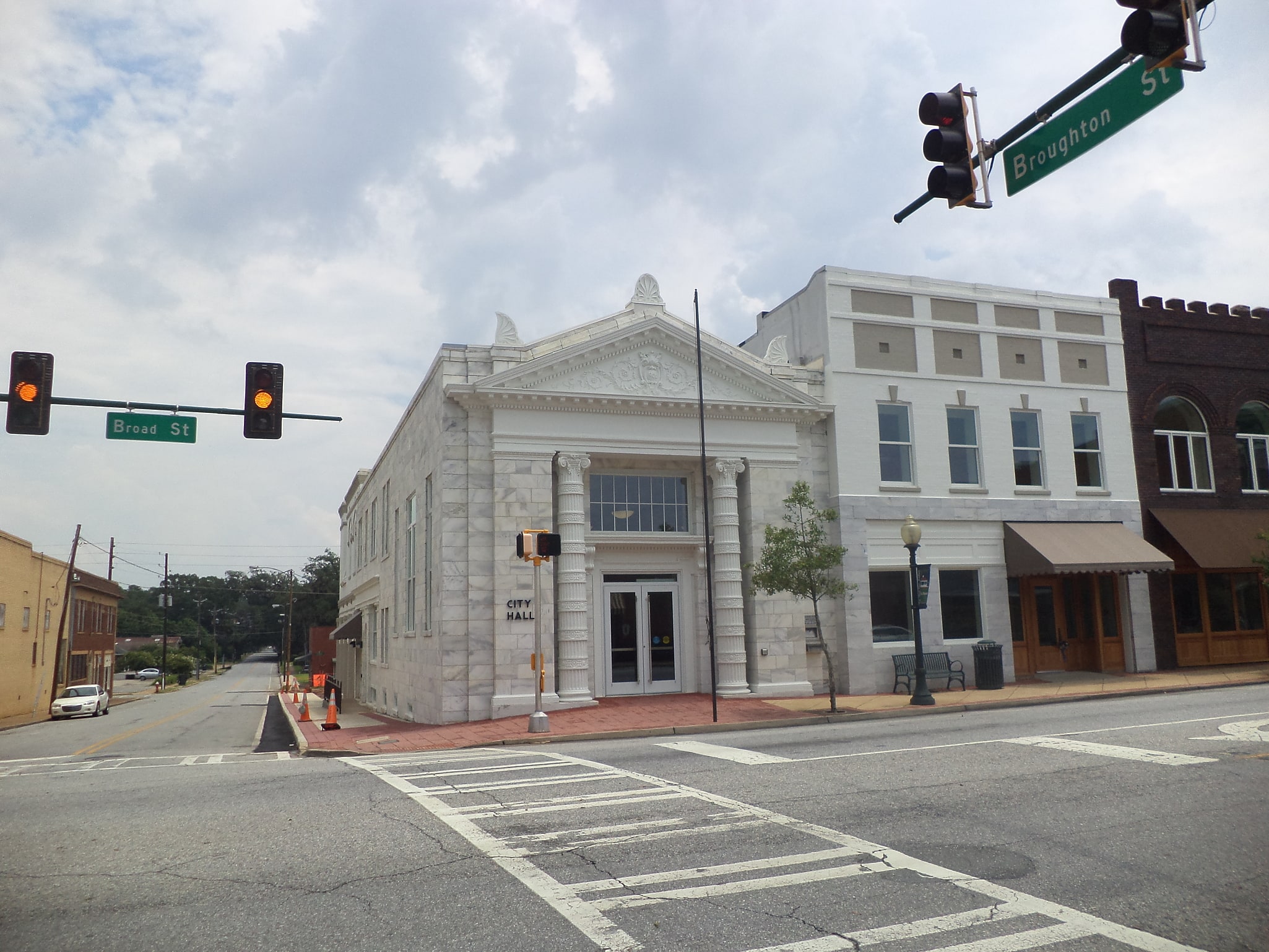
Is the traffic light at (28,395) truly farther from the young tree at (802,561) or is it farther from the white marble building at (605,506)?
the young tree at (802,561)

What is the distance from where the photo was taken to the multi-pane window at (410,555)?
83.7 feet

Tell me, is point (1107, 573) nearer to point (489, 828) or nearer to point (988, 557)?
point (988, 557)

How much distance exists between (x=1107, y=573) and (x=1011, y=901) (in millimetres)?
21619

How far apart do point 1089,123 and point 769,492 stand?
15880mm

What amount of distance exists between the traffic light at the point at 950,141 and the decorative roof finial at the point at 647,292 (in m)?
14.7

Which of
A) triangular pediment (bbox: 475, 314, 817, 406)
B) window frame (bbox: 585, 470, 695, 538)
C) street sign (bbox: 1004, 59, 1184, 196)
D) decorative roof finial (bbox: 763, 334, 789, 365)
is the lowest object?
window frame (bbox: 585, 470, 695, 538)

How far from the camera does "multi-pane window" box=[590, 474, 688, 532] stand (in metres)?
22.5

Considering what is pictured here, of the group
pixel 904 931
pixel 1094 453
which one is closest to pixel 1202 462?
pixel 1094 453

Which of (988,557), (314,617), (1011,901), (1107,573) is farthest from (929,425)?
(314,617)

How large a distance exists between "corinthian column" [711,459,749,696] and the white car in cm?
3278

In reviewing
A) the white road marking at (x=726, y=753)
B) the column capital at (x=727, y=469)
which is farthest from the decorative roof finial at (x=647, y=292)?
the white road marking at (x=726, y=753)

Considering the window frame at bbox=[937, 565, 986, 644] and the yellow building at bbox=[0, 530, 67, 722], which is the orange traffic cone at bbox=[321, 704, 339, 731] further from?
the yellow building at bbox=[0, 530, 67, 722]

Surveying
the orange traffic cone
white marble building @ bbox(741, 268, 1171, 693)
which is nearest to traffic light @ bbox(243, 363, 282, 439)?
the orange traffic cone

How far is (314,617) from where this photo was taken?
115m
